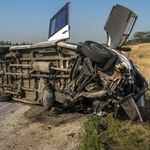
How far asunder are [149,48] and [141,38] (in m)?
21.6

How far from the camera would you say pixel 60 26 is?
1005 centimetres

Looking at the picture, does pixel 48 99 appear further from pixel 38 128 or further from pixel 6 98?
pixel 6 98

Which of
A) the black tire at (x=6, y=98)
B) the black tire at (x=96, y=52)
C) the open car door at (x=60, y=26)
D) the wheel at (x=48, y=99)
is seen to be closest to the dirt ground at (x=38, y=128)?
the wheel at (x=48, y=99)

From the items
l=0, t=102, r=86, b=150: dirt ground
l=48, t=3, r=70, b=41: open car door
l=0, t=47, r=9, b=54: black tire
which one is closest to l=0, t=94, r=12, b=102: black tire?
l=0, t=102, r=86, b=150: dirt ground

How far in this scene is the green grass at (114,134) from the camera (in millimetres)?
6375

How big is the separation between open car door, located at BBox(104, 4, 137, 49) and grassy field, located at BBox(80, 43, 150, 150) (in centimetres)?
210

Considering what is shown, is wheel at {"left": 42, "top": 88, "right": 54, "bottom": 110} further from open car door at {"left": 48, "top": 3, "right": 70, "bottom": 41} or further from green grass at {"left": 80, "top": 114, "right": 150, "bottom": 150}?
green grass at {"left": 80, "top": 114, "right": 150, "bottom": 150}

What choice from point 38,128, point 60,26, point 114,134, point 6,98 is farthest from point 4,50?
point 114,134

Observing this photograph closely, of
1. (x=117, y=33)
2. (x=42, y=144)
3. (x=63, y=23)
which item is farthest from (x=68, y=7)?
(x=42, y=144)

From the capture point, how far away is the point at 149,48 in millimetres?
38812

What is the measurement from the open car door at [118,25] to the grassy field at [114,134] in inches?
82.6

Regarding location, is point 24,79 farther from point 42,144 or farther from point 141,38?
point 141,38

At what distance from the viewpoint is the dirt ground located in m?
6.82

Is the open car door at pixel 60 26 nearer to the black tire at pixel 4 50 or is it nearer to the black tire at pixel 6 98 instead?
the black tire at pixel 4 50
